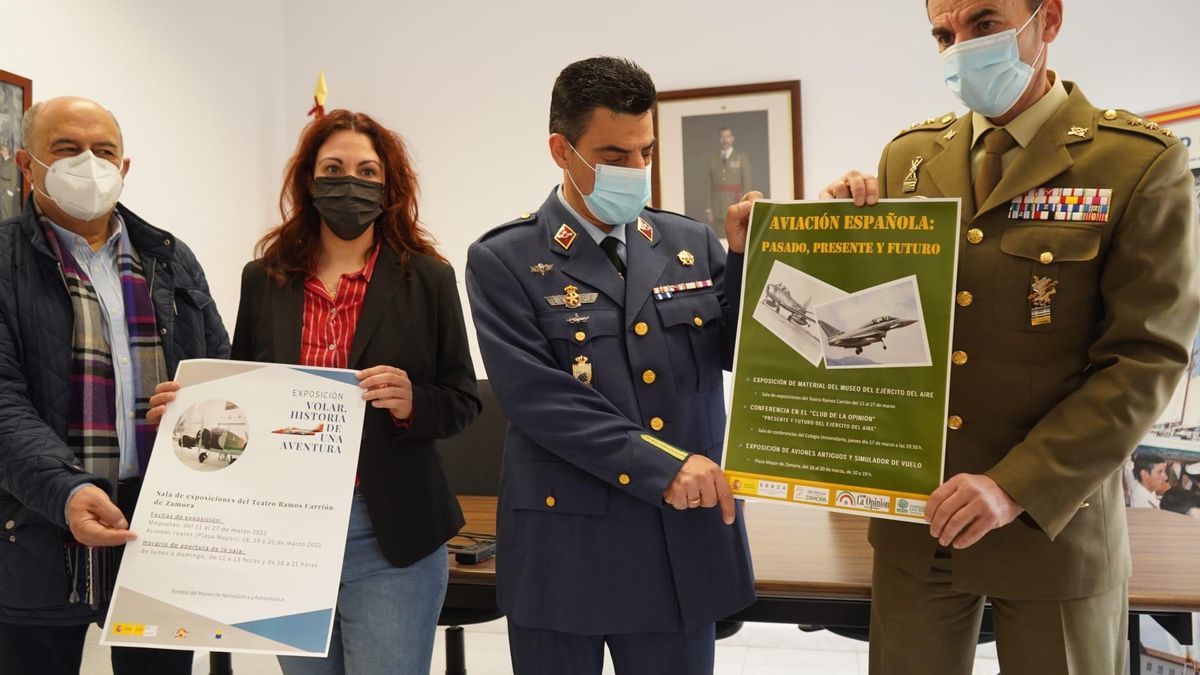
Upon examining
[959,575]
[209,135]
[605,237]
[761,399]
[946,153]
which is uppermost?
[209,135]

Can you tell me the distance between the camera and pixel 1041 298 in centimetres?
149

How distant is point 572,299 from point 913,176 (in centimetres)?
66

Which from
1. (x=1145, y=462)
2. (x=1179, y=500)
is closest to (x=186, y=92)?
(x=1145, y=462)

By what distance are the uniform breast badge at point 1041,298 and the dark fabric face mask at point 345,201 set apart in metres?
1.27

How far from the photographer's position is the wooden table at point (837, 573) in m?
2.04

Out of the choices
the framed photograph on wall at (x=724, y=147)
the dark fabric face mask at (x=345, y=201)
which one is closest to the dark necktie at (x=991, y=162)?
the dark fabric face mask at (x=345, y=201)

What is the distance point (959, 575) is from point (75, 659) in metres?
1.73

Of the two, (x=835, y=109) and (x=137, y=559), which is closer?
(x=137, y=559)

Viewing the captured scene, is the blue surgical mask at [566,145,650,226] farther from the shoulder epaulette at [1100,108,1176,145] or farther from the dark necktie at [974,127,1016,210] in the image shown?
the shoulder epaulette at [1100,108,1176,145]

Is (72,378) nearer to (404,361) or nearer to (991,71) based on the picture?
(404,361)

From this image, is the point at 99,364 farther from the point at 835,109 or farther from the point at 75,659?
the point at 835,109

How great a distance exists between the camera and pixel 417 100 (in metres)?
4.52

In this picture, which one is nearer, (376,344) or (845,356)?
(845,356)

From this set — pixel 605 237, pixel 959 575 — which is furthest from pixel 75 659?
pixel 959 575
